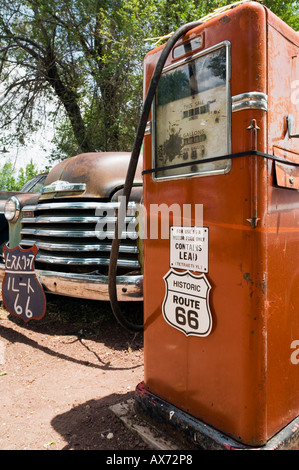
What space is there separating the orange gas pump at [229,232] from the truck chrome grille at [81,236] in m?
1.31

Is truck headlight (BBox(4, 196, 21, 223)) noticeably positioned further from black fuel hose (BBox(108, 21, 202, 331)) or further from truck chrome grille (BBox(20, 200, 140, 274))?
black fuel hose (BBox(108, 21, 202, 331))

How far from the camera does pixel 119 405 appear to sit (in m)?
2.28

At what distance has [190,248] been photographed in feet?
5.90

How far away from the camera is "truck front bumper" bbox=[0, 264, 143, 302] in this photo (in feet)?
10.2

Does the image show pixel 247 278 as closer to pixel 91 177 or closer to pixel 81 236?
pixel 81 236

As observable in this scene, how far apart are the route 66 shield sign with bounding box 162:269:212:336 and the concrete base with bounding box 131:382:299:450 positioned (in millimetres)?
418

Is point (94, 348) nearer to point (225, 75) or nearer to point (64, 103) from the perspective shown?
point (225, 75)

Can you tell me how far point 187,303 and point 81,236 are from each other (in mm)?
1798

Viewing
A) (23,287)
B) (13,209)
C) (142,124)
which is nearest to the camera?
(142,124)

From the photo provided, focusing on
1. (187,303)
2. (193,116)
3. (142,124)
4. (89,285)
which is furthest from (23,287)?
(193,116)

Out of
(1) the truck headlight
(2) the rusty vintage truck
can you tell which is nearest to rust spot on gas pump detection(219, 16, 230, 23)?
(2) the rusty vintage truck

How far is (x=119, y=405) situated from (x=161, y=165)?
1464 millimetres

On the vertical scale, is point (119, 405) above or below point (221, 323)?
below
